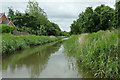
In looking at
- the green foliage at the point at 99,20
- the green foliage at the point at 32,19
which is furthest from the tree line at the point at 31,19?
the green foliage at the point at 99,20

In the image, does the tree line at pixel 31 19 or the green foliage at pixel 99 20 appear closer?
the green foliage at pixel 99 20

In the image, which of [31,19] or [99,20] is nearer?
[99,20]

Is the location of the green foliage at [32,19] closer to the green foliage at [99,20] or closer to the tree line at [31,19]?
the tree line at [31,19]

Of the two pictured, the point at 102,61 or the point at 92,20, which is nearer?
the point at 102,61

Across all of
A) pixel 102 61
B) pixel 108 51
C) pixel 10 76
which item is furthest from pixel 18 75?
pixel 108 51

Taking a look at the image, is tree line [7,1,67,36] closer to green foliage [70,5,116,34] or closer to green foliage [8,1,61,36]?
green foliage [8,1,61,36]

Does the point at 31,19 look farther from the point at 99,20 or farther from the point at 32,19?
the point at 99,20

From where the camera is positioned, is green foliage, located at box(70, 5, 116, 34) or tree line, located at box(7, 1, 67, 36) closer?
green foliage, located at box(70, 5, 116, 34)

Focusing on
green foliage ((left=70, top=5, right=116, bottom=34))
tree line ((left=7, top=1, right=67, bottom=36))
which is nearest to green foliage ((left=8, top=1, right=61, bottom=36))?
tree line ((left=7, top=1, right=67, bottom=36))

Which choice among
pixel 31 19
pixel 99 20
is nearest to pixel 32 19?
pixel 31 19

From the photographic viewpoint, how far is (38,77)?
323 centimetres

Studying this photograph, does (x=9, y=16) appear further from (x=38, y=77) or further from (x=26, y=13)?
(x=38, y=77)

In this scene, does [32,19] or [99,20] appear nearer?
[99,20]

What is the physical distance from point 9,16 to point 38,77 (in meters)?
31.6
